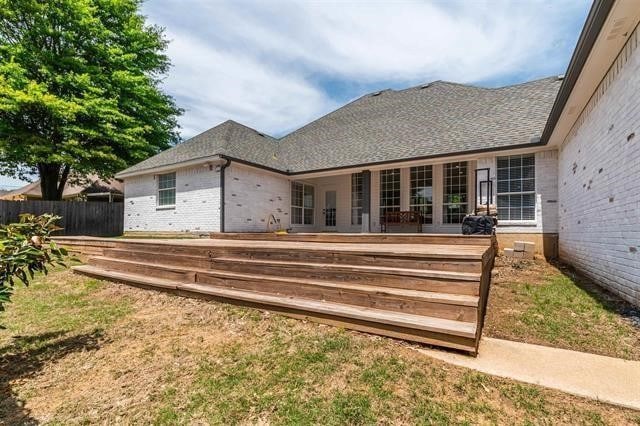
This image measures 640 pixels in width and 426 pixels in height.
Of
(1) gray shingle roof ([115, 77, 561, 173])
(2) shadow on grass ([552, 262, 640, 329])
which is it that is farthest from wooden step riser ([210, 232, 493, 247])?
(1) gray shingle roof ([115, 77, 561, 173])

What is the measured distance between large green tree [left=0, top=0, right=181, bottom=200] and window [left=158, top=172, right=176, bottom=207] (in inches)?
234

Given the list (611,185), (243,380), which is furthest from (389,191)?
(243,380)

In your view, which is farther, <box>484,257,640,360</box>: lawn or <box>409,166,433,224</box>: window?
<box>409,166,433,224</box>: window

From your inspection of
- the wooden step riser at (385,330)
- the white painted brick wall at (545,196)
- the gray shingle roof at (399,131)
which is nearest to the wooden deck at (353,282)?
the wooden step riser at (385,330)

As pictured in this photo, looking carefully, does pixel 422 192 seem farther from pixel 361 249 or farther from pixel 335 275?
pixel 335 275

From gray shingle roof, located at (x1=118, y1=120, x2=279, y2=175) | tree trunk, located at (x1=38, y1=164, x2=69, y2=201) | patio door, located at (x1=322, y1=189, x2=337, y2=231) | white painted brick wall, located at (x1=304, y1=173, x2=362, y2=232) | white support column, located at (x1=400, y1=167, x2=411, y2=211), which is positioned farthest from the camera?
tree trunk, located at (x1=38, y1=164, x2=69, y2=201)

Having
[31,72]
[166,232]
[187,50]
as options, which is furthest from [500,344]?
[31,72]

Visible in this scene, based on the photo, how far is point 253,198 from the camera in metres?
10.7

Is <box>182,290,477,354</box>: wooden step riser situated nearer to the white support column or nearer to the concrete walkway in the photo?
the concrete walkway

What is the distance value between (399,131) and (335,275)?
8.99 m

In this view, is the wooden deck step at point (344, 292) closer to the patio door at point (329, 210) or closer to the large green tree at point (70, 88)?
the patio door at point (329, 210)

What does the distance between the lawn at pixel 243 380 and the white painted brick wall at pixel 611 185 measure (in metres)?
2.83

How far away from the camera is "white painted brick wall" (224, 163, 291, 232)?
9922 mm

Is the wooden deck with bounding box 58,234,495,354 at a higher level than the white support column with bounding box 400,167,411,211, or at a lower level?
lower
